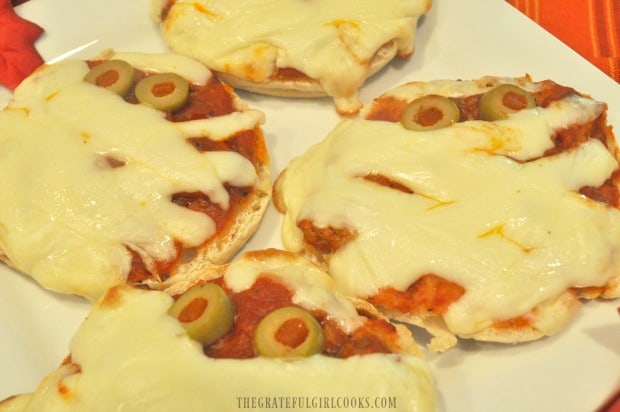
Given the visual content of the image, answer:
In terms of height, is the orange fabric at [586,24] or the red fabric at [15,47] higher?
the red fabric at [15,47]

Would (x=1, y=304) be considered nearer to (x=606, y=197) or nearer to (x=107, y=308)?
(x=107, y=308)

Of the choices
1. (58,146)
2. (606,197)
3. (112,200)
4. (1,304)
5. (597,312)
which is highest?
(58,146)

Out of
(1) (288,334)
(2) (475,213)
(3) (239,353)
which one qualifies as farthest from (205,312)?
→ (2) (475,213)

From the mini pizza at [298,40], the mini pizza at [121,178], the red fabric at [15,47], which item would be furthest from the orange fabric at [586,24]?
the red fabric at [15,47]

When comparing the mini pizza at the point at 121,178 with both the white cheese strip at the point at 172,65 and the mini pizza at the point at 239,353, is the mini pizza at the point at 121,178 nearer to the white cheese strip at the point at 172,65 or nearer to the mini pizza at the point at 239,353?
the white cheese strip at the point at 172,65

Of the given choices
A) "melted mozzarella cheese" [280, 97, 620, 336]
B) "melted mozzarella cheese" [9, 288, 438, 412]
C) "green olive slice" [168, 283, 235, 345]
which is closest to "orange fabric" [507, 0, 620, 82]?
"melted mozzarella cheese" [280, 97, 620, 336]

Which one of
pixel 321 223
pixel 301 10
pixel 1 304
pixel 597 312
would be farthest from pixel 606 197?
pixel 1 304

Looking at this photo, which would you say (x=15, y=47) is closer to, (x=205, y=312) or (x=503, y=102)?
(x=205, y=312)
